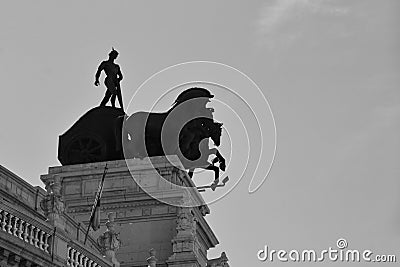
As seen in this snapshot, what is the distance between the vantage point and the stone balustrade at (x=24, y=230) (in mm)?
26766

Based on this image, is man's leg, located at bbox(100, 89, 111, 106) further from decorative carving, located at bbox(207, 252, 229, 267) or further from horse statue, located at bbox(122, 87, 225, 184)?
decorative carving, located at bbox(207, 252, 229, 267)

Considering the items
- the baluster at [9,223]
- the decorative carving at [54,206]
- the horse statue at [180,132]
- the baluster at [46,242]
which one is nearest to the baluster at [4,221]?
the baluster at [9,223]

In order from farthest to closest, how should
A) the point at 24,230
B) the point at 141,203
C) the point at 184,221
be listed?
the point at 141,203 → the point at 184,221 → the point at 24,230

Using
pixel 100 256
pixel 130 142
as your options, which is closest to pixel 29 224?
pixel 100 256

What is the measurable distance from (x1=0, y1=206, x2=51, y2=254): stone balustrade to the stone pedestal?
15820 mm

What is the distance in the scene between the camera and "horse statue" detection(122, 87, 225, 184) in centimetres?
4781

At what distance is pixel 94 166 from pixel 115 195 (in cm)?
171

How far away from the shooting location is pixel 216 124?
163ft

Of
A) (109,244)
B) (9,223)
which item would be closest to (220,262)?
(109,244)

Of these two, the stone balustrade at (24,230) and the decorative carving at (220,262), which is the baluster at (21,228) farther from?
the decorative carving at (220,262)

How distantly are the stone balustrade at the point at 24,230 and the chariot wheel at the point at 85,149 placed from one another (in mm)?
18545

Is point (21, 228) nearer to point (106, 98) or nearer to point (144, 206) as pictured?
point (144, 206)

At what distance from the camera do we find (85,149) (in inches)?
1895

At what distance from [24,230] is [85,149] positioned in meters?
20.3
